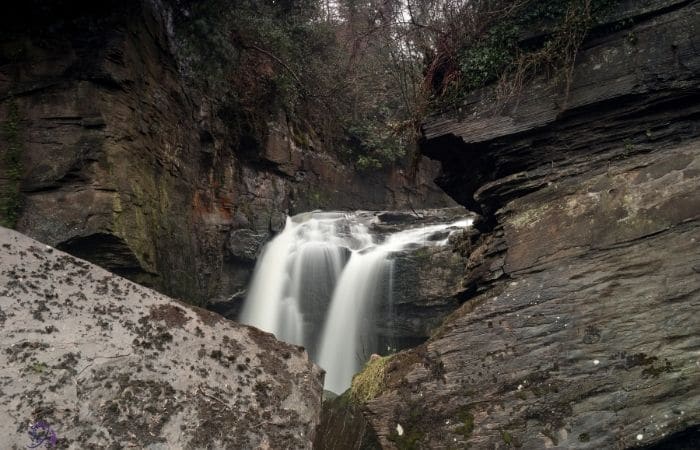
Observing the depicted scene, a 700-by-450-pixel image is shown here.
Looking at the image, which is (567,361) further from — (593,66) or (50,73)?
(50,73)

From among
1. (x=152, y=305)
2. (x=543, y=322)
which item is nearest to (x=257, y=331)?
(x=152, y=305)

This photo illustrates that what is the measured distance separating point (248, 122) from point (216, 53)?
3896mm

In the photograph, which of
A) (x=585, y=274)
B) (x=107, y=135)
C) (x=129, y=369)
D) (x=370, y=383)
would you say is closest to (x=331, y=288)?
(x=107, y=135)

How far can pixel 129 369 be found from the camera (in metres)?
2.78

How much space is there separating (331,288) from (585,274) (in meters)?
8.12

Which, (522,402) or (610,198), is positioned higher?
(610,198)

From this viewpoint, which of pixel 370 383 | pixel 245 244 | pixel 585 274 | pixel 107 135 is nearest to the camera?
pixel 585 274

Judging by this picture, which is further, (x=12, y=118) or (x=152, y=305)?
(x=12, y=118)

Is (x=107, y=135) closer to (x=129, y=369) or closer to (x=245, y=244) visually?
(x=129, y=369)

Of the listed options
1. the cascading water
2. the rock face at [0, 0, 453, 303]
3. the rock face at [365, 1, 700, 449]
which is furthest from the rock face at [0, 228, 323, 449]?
the cascading water

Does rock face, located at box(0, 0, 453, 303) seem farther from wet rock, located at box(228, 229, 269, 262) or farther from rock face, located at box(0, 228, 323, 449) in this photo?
rock face, located at box(0, 228, 323, 449)

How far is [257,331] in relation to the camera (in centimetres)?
339

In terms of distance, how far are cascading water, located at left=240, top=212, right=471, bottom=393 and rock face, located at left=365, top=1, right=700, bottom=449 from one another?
5.67 metres

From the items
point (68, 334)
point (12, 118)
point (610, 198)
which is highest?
point (12, 118)
